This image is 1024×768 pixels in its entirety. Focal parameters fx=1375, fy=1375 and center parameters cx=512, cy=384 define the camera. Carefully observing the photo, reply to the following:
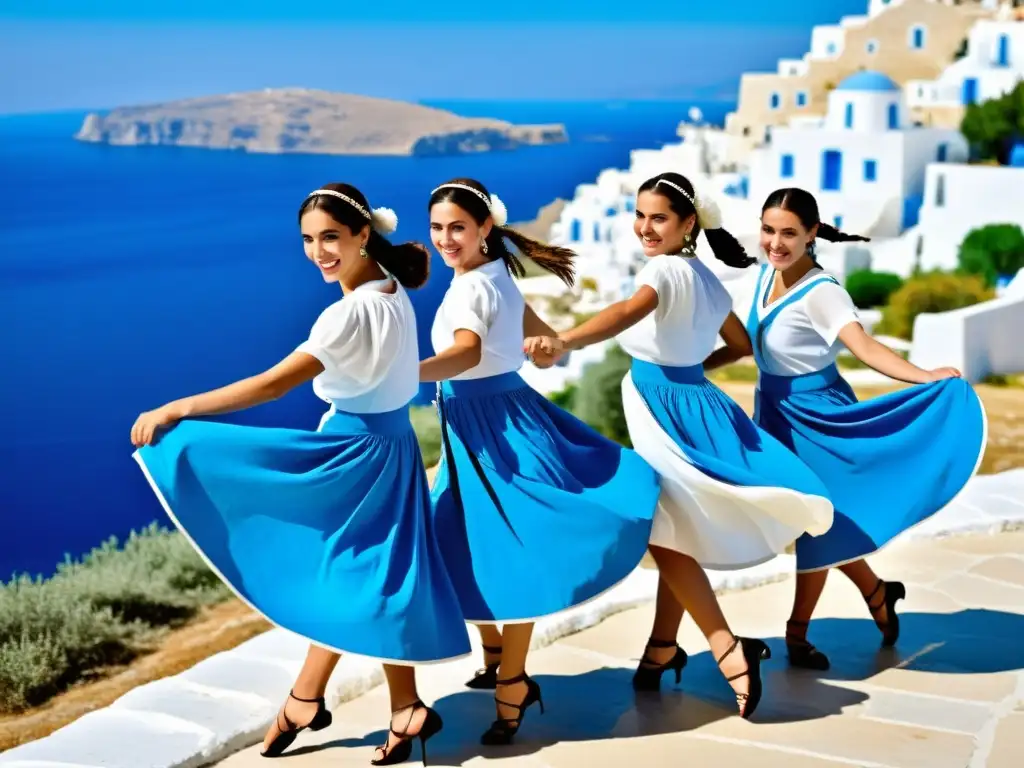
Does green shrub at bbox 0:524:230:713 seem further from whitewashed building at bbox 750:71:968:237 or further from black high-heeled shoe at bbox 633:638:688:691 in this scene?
whitewashed building at bbox 750:71:968:237

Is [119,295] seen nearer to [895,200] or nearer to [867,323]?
[895,200]

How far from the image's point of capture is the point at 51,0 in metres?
94.4

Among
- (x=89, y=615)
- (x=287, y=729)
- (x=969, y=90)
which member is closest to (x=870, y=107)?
(x=969, y=90)

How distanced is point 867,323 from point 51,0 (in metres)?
83.6

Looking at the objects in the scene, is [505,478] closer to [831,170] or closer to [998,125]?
[831,170]

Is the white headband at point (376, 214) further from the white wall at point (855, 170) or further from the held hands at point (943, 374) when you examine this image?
the white wall at point (855, 170)

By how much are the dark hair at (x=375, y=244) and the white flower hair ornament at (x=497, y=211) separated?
234 millimetres

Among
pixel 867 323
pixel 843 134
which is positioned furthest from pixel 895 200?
pixel 867 323

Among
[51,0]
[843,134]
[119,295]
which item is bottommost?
[119,295]

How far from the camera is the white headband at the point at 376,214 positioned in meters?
3.90

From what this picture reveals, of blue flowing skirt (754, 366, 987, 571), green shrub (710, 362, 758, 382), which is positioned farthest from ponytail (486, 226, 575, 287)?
green shrub (710, 362, 758, 382)

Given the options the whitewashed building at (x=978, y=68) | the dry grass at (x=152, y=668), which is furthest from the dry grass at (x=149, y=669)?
the whitewashed building at (x=978, y=68)

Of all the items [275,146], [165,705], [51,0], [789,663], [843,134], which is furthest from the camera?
[51,0]

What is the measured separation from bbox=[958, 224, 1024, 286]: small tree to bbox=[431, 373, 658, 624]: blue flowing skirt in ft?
92.0
